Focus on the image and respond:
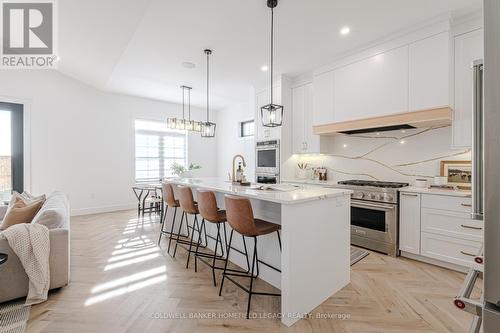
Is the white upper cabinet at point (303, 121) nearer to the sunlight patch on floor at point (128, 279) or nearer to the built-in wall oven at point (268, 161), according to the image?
the built-in wall oven at point (268, 161)

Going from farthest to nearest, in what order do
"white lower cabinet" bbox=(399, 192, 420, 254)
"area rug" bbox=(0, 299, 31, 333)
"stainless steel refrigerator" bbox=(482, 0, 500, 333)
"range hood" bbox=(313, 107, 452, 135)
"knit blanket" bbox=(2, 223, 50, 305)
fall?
"white lower cabinet" bbox=(399, 192, 420, 254) → "range hood" bbox=(313, 107, 452, 135) → "knit blanket" bbox=(2, 223, 50, 305) → "area rug" bbox=(0, 299, 31, 333) → "stainless steel refrigerator" bbox=(482, 0, 500, 333)

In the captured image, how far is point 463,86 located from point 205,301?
12.1 feet

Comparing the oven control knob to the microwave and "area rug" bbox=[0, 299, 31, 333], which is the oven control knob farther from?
"area rug" bbox=[0, 299, 31, 333]

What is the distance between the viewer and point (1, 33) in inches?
138

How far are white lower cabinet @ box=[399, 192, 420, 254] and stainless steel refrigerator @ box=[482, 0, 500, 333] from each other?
8.52ft

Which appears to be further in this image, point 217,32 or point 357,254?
point 357,254

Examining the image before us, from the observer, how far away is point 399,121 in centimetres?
311

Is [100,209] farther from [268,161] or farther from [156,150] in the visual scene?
[268,161]

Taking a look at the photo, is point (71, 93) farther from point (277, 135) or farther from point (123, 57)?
point (277, 135)

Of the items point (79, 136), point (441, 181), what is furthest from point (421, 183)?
point (79, 136)

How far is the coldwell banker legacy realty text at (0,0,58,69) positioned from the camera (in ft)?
9.50

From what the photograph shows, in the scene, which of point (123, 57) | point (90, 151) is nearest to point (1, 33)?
point (123, 57)

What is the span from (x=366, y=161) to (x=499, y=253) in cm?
355

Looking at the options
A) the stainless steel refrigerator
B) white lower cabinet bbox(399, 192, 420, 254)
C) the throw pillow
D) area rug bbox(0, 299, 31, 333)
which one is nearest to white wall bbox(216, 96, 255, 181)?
white lower cabinet bbox(399, 192, 420, 254)
